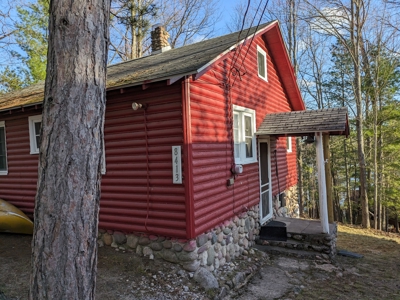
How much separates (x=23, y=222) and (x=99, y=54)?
557 cm

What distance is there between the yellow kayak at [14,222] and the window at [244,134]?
16.1 feet

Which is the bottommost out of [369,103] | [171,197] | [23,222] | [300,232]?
[300,232]

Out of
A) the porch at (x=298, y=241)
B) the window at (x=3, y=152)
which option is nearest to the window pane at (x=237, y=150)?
the porch at (x=298, y=241)

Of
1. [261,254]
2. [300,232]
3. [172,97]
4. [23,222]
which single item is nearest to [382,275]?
[300,232]

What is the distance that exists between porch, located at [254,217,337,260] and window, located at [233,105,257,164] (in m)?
1.88

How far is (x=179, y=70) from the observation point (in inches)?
180

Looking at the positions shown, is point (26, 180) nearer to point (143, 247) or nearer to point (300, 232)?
point (143, 247)

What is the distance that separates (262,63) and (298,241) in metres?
5.21

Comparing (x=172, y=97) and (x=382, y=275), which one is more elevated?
(x=172, y=97)

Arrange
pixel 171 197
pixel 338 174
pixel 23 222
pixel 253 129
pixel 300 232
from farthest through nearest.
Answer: pixel 338 174 → pixel 253 129 → pixel 300 232 → pixel 23 222 → pixel 171 197

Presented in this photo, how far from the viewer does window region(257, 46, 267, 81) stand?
8469 mm

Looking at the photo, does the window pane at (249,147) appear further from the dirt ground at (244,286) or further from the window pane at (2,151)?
the window pane at (2,151)

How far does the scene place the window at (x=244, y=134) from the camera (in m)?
6.56

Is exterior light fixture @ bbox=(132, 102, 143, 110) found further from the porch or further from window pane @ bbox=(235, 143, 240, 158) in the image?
the porch
